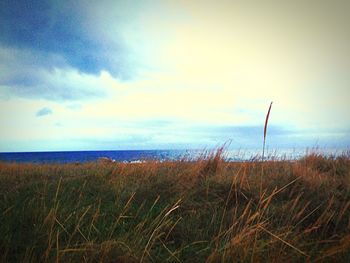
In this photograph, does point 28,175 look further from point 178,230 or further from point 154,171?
point 178,230

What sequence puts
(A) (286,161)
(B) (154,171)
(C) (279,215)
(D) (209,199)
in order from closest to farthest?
(C) (279,215) < (D) (209,199) < (B) (154,171) < (A) (286,161)

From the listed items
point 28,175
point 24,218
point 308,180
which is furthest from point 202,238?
point 28,175

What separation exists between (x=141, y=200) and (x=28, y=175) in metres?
3.93

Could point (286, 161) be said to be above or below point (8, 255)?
above

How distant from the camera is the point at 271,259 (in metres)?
2.76

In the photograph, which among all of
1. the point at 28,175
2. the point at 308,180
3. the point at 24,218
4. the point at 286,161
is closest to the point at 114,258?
the point at 24,218

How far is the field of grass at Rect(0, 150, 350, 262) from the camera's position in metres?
2.74

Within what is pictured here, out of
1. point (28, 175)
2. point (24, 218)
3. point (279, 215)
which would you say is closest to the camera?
point (24, 218)

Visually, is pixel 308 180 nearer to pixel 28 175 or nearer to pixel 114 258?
pixel 114 258

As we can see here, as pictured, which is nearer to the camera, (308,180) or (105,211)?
(105,211)

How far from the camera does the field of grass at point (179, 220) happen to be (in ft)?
8.99

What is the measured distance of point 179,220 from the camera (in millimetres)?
3838

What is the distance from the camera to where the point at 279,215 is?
393 centimetres

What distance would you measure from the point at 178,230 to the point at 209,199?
1164 millimetres
